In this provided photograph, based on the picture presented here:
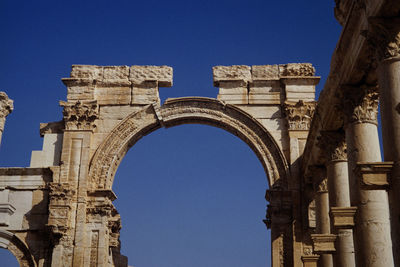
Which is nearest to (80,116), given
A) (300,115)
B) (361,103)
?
(300,115)

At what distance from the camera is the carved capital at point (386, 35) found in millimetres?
9734

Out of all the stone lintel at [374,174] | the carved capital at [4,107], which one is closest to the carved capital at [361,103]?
the stone lintel at [374,174]

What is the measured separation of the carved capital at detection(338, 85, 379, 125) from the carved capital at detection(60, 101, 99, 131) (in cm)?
1009

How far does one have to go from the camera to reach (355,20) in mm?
11180

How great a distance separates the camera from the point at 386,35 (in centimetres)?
985

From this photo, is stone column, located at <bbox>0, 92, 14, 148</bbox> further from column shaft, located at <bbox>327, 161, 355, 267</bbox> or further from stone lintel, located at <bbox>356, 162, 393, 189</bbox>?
stone lintel, located at <bbox>356, 162, 393, 189</bbox>

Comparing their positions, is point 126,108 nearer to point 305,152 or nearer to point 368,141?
point 305,152

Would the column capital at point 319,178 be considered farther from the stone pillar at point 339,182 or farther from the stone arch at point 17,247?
the stone arch at point 17,247

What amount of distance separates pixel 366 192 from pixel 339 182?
135 inches

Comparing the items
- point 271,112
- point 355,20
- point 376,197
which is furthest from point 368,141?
point 271,112

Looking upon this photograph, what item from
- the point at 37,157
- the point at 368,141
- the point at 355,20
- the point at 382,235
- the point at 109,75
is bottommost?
the point at 382,235

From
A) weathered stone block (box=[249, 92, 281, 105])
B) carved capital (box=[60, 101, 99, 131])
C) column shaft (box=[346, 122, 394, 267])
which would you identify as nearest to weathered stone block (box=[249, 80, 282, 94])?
weathered stone block (box=[249, 92, 281, 105])

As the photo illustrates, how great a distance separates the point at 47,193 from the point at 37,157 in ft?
4.47

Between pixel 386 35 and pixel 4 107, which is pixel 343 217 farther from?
pixel 4 107
